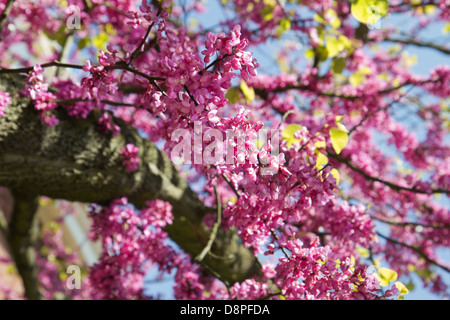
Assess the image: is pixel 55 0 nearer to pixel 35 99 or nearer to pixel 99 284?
pixel 35 99

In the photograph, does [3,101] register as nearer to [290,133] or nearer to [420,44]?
[290,133]

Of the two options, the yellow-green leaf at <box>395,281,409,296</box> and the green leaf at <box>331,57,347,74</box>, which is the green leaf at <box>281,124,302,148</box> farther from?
the green leaf at <box>331,57,347,74</box>

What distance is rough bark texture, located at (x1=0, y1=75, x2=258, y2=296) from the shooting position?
6.51 feet

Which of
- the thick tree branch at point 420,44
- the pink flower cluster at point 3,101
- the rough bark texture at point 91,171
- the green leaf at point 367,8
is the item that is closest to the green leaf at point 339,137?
the green leaf at point 367,8

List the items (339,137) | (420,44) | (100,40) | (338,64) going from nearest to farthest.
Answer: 1. (339,137)
2. (338,64)
3. (100,40)
4. (420,44)

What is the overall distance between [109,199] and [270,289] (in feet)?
3.73

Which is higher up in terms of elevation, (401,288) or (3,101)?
(3,101)

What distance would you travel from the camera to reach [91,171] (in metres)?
2.21

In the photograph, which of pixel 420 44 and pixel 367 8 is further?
pixel 420 44

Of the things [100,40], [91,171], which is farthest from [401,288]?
[100,40]

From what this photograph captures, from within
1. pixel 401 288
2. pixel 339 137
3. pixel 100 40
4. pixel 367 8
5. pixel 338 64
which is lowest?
pixel 401 288

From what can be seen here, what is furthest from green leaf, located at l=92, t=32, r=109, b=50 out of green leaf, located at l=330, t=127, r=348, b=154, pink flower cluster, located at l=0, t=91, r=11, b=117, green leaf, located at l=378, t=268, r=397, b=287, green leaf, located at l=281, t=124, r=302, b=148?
green leaf, located at l=378, t=268, r=397, b=287

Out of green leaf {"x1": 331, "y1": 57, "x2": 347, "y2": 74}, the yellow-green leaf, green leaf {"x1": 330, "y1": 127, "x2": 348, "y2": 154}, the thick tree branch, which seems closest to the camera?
the yellow-green leaf
